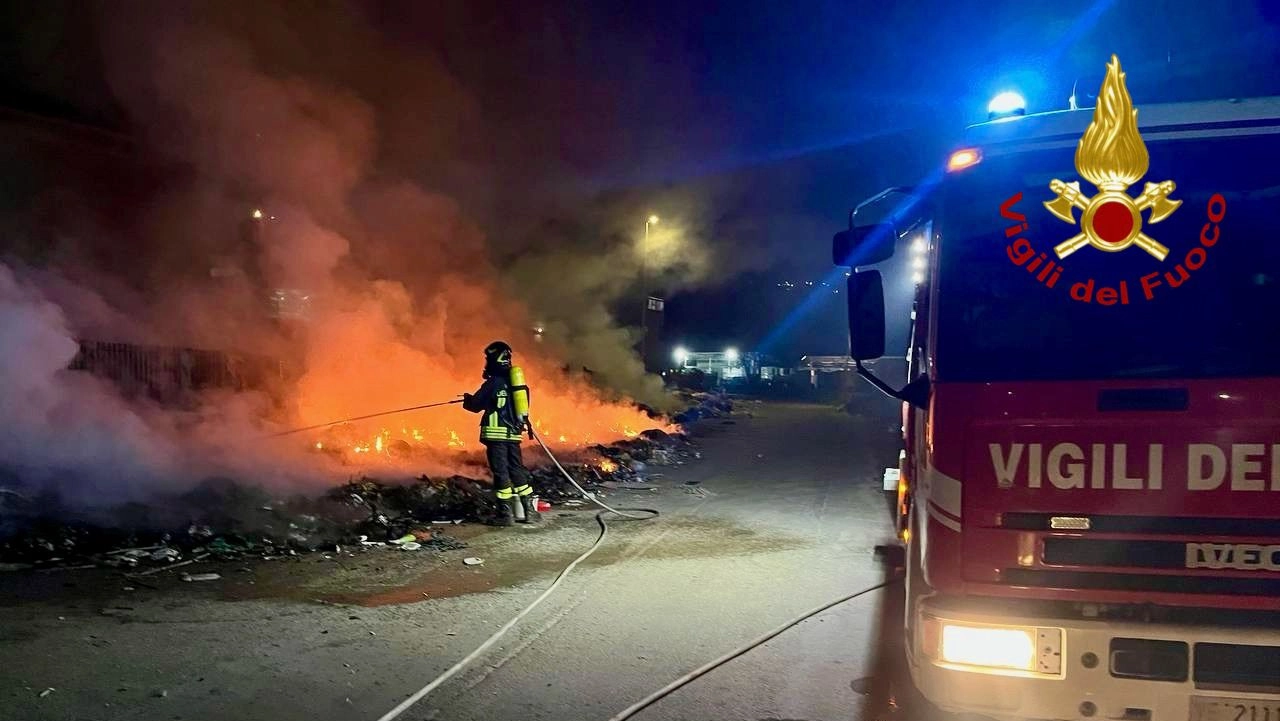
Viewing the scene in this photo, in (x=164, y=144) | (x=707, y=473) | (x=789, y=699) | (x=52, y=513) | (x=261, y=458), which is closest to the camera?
(x=789, y=699)

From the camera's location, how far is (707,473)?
1136cm

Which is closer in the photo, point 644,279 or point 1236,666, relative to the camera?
point 1236,666

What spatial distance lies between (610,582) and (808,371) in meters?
34.4

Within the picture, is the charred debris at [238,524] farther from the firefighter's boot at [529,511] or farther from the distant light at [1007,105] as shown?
the distant light at [1007,105]

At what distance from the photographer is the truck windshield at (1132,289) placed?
2.70 m

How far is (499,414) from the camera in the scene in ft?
25.1

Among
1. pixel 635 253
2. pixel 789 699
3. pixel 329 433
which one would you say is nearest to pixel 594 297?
pixel 635 253

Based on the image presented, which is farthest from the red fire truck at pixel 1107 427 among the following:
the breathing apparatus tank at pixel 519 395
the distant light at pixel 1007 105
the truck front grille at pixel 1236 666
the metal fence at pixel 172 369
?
the metal fence at pixel 172 369

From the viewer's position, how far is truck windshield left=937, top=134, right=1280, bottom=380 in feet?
8.86

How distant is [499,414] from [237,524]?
2288 millimetres

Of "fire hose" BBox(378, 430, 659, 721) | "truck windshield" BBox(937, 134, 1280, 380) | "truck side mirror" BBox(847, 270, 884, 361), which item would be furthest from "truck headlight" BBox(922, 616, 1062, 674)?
"fire hose" BBox(378, 430, 659, 721)

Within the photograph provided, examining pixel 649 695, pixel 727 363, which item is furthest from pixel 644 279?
pixel 727 363

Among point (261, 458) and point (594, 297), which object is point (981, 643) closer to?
point (261, 458)

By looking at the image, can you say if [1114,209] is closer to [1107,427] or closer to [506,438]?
[1107,427]
